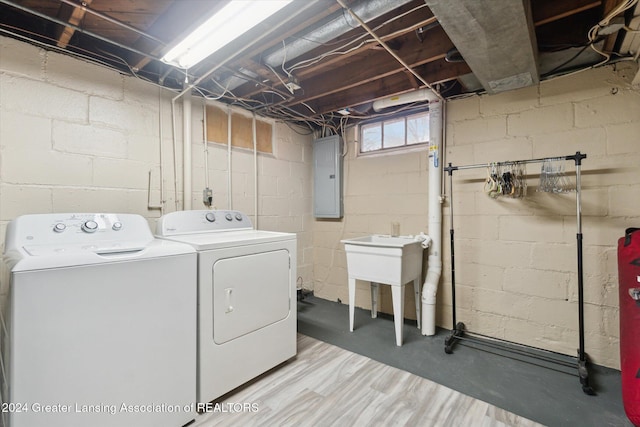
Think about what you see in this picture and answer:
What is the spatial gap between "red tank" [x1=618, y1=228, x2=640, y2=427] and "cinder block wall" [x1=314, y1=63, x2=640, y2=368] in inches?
19.5

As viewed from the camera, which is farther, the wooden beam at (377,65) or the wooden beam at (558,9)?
the wooden beam at (377,65)

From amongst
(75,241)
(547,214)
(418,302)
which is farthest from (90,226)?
(547,214)

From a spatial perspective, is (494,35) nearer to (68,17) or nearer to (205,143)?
(205,143)

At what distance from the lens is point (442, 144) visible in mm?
2596

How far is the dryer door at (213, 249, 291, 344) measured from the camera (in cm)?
A: 167

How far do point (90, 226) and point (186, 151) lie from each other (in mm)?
994

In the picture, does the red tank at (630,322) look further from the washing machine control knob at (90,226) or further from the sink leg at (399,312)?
the washing machine control knob at (90,226)

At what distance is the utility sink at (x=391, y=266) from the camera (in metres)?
2.30

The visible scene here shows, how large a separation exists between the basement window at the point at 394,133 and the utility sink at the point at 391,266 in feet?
3.44

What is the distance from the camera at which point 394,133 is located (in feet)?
9.86

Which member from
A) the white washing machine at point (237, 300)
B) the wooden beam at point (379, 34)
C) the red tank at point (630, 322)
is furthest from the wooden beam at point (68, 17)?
the red tank at point (630, 322)

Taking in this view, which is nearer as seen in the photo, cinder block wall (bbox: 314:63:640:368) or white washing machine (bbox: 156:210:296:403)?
white washing machine (bbox: 156:210:296:403)

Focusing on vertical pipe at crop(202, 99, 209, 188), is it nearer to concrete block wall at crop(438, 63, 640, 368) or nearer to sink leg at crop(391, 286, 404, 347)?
sink leg at crop(391, 286, 404, 347)

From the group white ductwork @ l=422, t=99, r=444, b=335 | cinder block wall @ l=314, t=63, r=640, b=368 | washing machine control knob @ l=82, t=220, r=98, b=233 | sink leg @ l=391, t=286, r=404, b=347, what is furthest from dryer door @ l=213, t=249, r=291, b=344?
cinder block wall @ l=314, t=63, r=640, b=368
